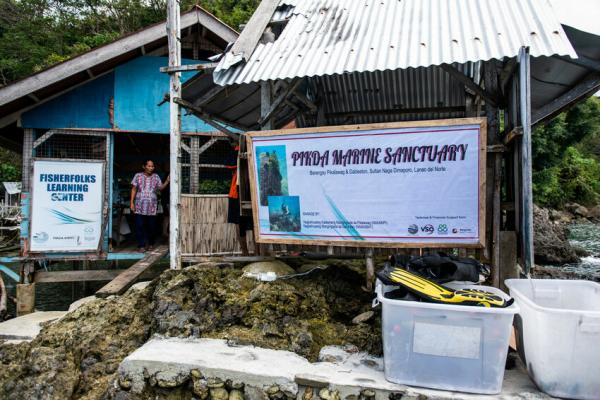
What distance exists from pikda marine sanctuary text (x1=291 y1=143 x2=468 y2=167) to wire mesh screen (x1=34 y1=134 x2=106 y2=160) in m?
6.56

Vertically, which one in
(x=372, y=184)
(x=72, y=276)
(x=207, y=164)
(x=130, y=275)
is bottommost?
(x=72, y=276)

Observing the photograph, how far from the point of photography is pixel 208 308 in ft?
14.9

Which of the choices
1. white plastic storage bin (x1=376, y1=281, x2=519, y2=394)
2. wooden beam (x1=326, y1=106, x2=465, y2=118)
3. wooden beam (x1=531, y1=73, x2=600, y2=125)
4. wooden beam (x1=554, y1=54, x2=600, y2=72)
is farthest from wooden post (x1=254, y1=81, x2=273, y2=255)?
wooden beam (x1=554, y1=54, x2=600, y2=72)

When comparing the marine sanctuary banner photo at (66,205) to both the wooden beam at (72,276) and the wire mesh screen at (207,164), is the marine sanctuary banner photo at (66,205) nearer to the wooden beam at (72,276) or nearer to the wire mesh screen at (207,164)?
the wooden beam at (72,276)

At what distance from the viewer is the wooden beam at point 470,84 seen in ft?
14.6

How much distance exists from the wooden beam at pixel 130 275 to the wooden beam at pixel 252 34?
4171 millimetres

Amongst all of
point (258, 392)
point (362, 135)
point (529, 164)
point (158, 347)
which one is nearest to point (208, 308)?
point (158, 347)

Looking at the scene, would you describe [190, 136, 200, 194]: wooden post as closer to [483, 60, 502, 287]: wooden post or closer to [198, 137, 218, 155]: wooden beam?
[198, 137, 218, 155]: wooden beam

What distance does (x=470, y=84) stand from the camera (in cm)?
460

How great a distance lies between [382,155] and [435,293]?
1.87m

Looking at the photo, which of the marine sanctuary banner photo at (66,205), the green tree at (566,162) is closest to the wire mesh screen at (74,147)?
the marine sanctuary banner photo at (66,205)

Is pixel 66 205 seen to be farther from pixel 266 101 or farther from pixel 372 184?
pixel 372 184

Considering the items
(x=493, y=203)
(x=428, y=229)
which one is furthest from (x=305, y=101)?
(x=493, y=203)

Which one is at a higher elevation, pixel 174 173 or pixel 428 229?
pixel 174 173
